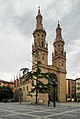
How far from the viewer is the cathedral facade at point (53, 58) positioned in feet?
245

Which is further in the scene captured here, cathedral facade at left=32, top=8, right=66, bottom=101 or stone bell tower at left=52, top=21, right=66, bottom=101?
stone bell tower at left=52, top=21, right=66, bottom=101

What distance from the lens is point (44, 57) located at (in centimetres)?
7562

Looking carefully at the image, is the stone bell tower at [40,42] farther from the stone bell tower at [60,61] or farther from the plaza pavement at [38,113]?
the plaza pavement at [38,113]

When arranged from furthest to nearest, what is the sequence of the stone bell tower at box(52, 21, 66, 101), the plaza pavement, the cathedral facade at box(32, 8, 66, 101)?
the stone bell tower at box(52, 21, 66, 101)
the cathedral facade at box(32, 8, 66, 101)
the plaza pavement

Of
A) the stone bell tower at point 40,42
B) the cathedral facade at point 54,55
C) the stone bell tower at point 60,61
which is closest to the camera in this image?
the stone bell tower at point 40,42

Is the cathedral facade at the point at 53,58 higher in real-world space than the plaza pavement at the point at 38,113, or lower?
higher

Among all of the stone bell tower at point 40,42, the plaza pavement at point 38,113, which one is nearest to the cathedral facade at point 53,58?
the stone bell tower at point 40,42

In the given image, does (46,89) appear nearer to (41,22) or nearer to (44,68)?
(44,68)

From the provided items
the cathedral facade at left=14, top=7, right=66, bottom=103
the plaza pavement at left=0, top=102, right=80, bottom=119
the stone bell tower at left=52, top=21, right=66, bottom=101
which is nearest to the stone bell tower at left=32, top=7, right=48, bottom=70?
the cathedral facade at left=14, top=7, right=66, bottom=103

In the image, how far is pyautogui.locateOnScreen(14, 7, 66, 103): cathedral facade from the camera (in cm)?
7475

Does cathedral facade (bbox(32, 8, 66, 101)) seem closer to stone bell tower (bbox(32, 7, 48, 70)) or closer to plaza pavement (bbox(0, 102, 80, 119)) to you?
stone bell tower (bbox(32, 7, 48, 70))

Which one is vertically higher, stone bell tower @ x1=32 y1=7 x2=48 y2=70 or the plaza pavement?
stone bell tower @ x1=32 y1=7 x2=48 y2=70

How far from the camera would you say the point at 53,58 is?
8625 centimetres

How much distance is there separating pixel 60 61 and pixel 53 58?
425 cm
